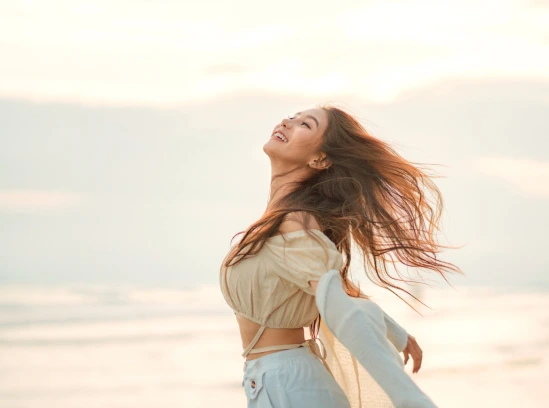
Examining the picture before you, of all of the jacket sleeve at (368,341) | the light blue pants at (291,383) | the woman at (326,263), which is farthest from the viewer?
the light blue pants at (291,383)

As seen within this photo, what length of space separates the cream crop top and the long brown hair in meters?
0.04

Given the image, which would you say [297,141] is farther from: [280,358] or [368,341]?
[368,341]

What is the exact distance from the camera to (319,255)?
259cm

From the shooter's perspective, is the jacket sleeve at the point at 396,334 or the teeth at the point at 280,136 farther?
the teeth at the point at 280,136

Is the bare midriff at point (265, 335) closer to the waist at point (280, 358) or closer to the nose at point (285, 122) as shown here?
the waist at point (280, 358)

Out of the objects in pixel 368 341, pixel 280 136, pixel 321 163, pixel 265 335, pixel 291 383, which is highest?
pixel 280 136

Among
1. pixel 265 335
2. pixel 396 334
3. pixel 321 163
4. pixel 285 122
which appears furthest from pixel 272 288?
pixel 285 122

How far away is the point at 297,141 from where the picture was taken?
3107 mm

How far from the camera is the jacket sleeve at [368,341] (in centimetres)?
229

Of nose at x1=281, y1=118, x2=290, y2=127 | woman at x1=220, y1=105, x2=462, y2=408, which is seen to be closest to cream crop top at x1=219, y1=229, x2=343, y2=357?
woman at x1=220, y1=105, x2=462, y2=408

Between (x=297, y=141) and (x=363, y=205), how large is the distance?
340 millimetres

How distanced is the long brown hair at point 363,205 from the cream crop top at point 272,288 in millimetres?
43

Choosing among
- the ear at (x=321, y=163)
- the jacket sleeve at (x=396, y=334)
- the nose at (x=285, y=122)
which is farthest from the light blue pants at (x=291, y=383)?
the nose at (x=285, y=122)

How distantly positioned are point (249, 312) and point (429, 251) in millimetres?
678
